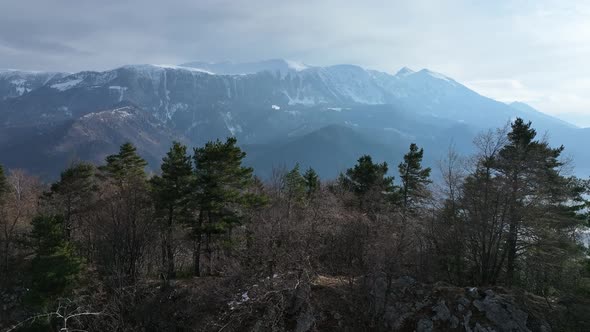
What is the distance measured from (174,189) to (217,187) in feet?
12.4

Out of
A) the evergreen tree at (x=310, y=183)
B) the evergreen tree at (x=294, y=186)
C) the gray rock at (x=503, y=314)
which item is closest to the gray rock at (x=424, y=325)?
the gray rock at (x=503, y=314)

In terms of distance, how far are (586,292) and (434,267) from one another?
8.80 m

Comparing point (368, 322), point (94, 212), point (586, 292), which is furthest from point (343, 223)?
point (94, 212)

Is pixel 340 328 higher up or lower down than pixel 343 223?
lower down

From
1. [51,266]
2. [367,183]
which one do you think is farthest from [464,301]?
[51,266]

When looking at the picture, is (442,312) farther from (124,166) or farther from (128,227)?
(124,166)

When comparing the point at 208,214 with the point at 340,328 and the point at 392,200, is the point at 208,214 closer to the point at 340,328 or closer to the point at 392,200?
the point at 340,328

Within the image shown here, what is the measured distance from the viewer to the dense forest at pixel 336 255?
859 inches

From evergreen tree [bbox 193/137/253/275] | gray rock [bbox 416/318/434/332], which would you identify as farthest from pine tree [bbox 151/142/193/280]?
gray rock [bbox 416/318/434/332]

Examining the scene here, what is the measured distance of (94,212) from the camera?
36.3 m

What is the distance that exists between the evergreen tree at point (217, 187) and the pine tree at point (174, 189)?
0.89 metres

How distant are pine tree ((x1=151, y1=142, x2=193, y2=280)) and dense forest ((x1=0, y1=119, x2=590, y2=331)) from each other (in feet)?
0.43

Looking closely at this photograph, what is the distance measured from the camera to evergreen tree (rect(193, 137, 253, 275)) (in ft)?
96.4

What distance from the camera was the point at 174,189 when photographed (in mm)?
30578
